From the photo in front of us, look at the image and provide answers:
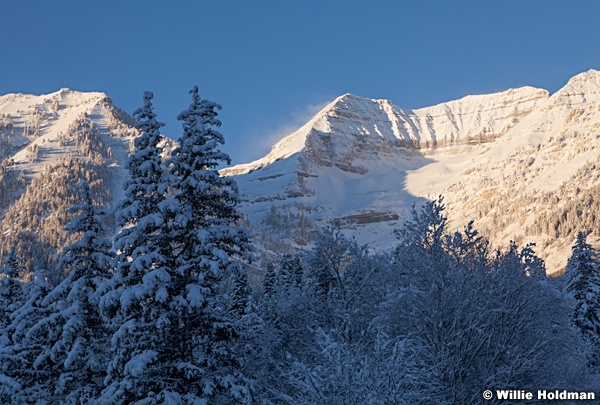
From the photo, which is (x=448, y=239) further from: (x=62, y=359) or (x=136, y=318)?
(x=62, y=359)

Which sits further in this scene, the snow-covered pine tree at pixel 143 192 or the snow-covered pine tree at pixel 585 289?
the snow-covered pine tree at pixel 585 289

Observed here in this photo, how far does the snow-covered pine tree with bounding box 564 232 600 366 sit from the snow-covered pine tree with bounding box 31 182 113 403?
1209 inches

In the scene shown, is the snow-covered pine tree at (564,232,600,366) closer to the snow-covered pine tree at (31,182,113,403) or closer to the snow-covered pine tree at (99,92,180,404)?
the snow-covered pine tree at (31,182,113,403)

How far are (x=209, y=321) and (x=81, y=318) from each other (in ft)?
19.0

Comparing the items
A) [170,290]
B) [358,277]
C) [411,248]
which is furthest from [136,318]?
[358,277]

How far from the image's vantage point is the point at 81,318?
2138 centimetres

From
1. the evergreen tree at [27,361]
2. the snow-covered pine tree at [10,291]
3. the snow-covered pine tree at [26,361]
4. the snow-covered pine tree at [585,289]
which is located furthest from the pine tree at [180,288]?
the snow-covered pine tree at [585,289]

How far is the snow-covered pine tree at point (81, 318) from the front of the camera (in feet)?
69.2

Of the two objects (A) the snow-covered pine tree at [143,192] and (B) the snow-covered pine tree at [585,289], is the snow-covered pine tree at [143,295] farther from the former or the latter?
(B) the snow-covered pine tree at [585,289]

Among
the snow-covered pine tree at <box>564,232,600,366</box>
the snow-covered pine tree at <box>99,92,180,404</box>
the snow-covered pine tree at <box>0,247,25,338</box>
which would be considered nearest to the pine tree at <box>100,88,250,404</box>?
the snow-covered pine tree at <box>99,92,180,404</box>

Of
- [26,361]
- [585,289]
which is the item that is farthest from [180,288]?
[585,289]

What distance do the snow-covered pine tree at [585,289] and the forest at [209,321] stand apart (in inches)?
628

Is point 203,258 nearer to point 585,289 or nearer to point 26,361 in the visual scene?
point 26,361

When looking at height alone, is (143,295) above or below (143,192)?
below
